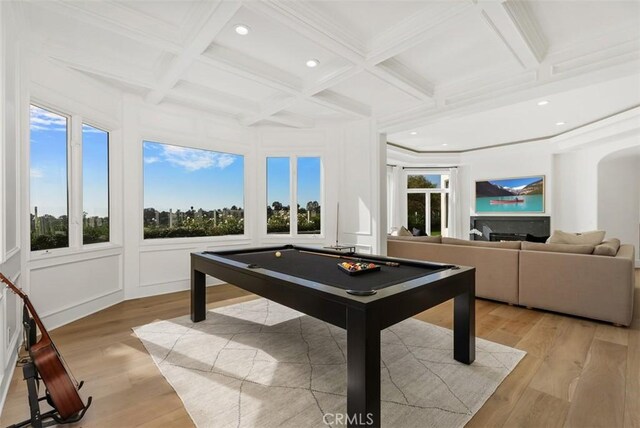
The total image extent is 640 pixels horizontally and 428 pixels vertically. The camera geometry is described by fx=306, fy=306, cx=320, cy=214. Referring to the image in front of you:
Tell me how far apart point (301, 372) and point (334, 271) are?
2.59 ft

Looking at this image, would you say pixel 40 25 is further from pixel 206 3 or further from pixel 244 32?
pixel 244 32

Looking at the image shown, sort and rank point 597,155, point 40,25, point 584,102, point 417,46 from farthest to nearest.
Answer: point 597,155 < point 584,102 < point 417,46 < point 40,25

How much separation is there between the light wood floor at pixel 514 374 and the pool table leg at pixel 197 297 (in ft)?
1.52

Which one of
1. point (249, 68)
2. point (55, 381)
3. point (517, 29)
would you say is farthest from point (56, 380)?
point (517, 29)

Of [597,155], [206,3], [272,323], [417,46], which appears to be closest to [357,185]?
[417,46]

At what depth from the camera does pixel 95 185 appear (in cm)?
390

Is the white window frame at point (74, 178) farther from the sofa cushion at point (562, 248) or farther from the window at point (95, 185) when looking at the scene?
the sofa cushion at point (562, 248)

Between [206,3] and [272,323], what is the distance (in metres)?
3.01

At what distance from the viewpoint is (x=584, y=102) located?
479 cm

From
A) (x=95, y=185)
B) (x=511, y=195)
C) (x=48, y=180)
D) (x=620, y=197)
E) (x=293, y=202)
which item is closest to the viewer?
(x=48, y=180)

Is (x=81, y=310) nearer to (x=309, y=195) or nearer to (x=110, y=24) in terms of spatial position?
(x=110, y=24)

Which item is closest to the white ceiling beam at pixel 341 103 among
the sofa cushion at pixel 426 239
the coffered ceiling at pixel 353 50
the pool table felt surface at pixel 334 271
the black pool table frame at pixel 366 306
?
the coffered ceiling at pixel 353 50

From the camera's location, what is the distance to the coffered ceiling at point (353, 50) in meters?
2.54

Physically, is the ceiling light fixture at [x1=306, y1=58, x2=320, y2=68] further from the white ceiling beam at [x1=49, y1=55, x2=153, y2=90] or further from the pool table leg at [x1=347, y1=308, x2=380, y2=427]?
the pool table leg at [x1=347, y1=308, x2=380, y2=427]
